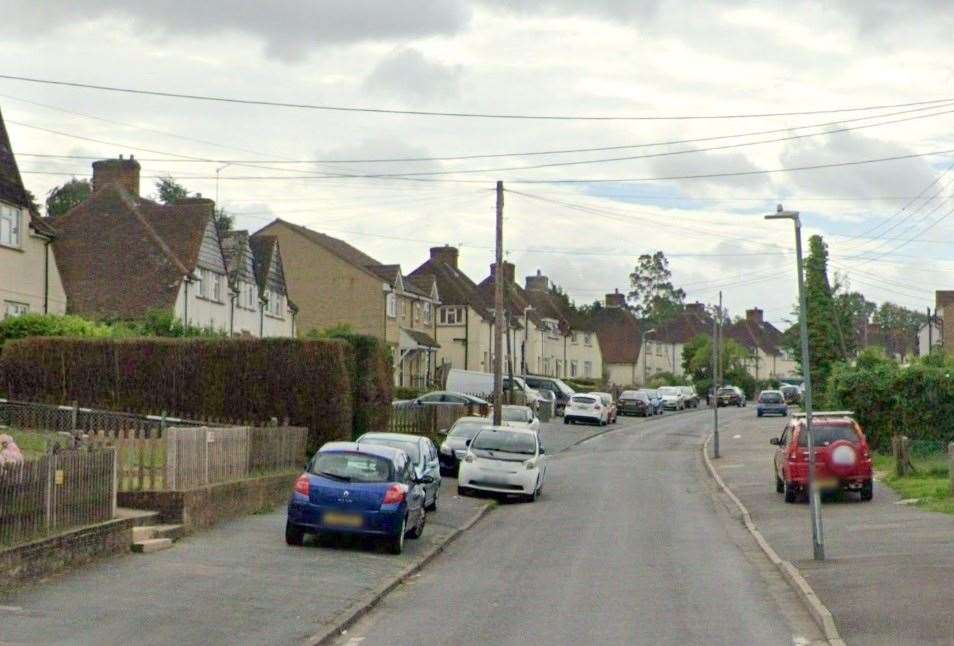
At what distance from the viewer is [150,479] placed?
19.5 m

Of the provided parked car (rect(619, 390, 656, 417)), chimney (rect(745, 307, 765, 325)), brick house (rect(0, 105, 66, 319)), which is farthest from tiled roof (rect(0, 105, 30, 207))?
chimney (rect(745, 307, 765, 325))

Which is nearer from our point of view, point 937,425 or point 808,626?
point 808,626

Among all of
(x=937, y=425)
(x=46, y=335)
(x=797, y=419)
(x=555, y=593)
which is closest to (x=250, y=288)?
(x=46, y=335)

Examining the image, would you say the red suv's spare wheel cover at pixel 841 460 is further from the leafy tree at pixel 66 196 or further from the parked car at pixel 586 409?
the leafy tree at pixel 66 196

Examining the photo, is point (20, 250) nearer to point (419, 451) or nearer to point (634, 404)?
point (419, 451)

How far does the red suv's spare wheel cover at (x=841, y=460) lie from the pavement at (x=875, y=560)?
0.72 metres

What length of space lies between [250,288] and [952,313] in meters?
41.1

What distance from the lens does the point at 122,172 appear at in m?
54.9

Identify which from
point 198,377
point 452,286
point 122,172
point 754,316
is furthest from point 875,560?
point 754,316

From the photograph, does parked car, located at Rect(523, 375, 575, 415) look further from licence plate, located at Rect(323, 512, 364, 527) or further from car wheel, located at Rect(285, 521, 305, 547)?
licence plate, located at Rect(323, 512, 364, 527)

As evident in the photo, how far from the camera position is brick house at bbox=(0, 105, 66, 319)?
Result: 40812 millimetres

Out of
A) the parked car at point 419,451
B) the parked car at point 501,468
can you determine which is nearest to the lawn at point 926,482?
the parked car at point 501,468

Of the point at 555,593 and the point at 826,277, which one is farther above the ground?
the point at 826,277

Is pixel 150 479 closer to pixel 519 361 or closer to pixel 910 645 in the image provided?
pixel 910 645
